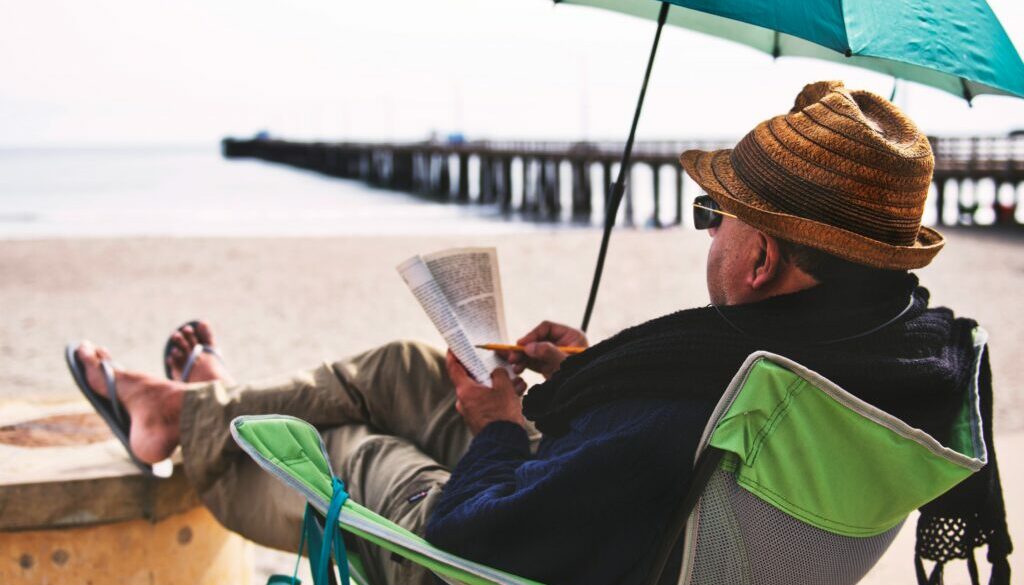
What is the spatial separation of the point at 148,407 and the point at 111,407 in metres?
0.17

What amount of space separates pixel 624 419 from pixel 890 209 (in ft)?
1.65

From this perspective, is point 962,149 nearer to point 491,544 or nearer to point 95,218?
point 95,218

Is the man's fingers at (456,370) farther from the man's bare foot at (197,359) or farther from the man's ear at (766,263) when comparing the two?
the man's bare foot at (197,359)

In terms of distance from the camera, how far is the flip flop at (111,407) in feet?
7.32

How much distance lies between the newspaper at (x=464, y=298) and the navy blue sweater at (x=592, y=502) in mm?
468

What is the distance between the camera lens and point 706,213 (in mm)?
1661

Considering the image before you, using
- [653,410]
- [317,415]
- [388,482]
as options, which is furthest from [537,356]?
[653,410]

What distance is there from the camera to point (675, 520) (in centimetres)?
141

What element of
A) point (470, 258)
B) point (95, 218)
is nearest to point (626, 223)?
point (95, 218)

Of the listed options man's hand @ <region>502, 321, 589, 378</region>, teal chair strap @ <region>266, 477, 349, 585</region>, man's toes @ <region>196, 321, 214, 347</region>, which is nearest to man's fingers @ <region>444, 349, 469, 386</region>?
man's hand @ <region>502, 321, 589, 378</region>

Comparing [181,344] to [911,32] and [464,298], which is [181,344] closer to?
[464,298]

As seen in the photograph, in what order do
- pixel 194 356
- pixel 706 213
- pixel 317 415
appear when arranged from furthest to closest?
1. pixel 194 356
2. pixel 317 415
3. pixel 706 213

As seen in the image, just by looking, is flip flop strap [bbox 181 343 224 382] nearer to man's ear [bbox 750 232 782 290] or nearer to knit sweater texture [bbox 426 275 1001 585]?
knit sweater texture [bbox 426 275 1001 585]

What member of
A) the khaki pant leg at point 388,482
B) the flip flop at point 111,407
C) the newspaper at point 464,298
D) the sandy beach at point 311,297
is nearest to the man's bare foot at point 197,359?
the flip flop at point 111,407
